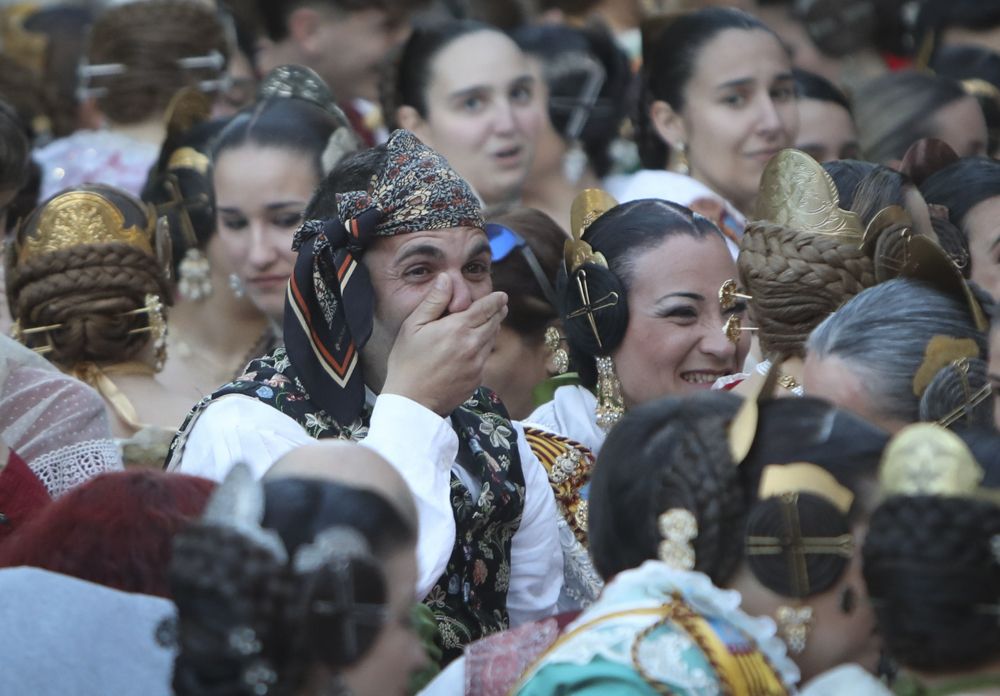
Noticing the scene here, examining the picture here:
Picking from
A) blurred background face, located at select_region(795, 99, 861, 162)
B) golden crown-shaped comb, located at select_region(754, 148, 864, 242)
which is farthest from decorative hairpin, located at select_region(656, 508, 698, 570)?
blurred background face, located at select_region(795, 99, 861, 162)

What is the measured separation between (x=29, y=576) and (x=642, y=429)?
34.2 inches

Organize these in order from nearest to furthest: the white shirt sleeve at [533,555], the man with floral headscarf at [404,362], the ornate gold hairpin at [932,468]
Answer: the ornate gold hairpin at [932,468]
the man with floral headscarf at [404,362]
the white shirt sleeve at [533,555]

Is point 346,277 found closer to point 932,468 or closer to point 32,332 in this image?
point 32,332

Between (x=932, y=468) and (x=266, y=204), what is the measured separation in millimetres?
3331

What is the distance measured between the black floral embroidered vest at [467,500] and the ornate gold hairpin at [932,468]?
4.35 feet

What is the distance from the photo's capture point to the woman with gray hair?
3139mm

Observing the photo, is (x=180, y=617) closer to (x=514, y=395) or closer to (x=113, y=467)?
(x=113, y=467)

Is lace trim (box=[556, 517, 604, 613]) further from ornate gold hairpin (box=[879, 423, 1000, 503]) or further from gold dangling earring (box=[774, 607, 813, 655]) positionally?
ornate gold hairpin (box=[879, 423, 1000, 503])

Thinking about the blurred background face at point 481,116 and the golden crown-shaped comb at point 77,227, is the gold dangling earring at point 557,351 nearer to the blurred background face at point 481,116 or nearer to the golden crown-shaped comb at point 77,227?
the golden crown-shaped comb at point 77,227

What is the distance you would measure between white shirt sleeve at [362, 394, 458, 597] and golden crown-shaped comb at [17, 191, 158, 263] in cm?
166

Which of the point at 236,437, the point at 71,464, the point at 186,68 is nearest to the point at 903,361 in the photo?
the point at 236,437

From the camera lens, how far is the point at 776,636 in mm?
2330

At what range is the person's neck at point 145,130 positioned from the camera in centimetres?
681

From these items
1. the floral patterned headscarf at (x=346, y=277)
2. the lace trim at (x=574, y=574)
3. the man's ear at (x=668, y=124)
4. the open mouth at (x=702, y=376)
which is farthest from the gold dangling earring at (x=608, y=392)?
the man's ear at (x=668, y=124)
